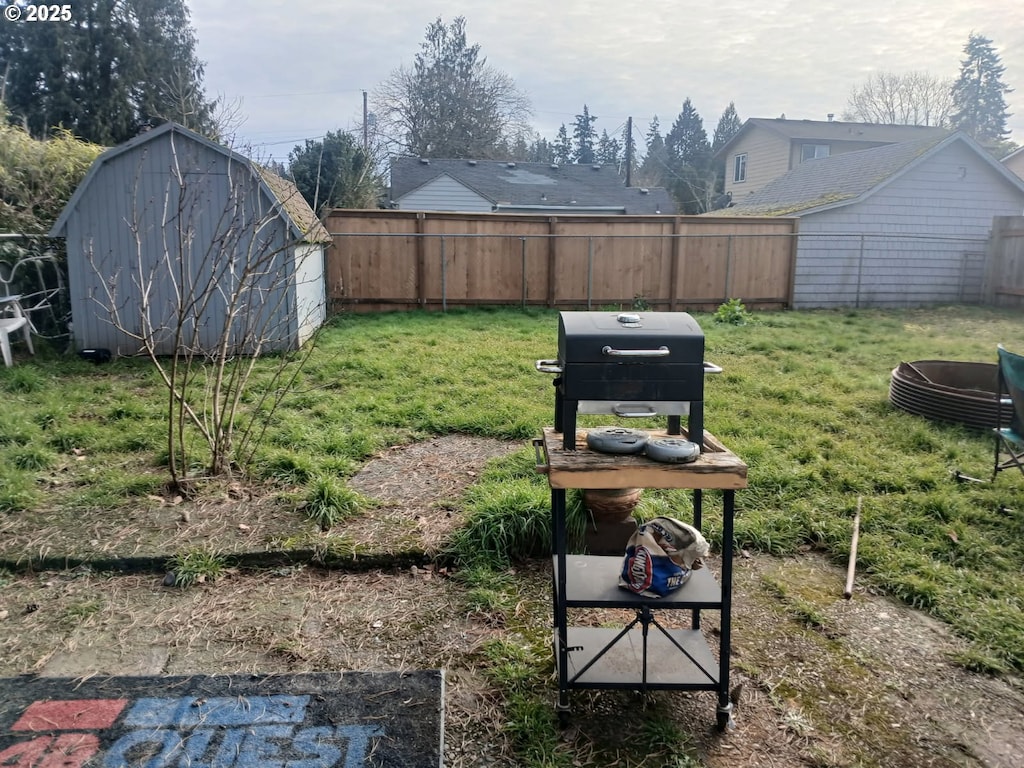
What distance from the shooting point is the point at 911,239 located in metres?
13.5

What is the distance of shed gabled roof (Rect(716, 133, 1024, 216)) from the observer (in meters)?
14.1

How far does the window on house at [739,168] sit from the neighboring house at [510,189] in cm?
510

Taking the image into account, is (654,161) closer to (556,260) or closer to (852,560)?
(556,260)

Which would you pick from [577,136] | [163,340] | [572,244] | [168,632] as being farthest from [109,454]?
[577,136]

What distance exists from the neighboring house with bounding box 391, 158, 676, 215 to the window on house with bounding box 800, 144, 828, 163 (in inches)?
230

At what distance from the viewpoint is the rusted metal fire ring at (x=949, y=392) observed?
4941 millimetres

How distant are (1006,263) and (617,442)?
589 inches

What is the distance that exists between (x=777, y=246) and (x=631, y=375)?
1153 centimetres

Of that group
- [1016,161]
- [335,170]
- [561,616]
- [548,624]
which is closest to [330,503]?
[548,624]

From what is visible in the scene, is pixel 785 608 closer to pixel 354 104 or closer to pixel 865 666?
pixel 865 666

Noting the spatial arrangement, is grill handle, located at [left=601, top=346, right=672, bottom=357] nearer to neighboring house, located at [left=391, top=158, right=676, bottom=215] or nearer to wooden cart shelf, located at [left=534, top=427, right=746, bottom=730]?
wooden cart shelf, located at [left=534, top=427, right=746, bottom=730]

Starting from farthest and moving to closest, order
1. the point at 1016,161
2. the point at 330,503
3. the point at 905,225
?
1. the point at 1016,161
2. the point at 905,225
3. the point at 330,503

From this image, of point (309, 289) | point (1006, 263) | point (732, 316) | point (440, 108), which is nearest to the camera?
point (309, 289)

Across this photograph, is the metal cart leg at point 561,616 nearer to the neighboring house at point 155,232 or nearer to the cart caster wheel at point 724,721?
the cart caster wheel at point 724,721
